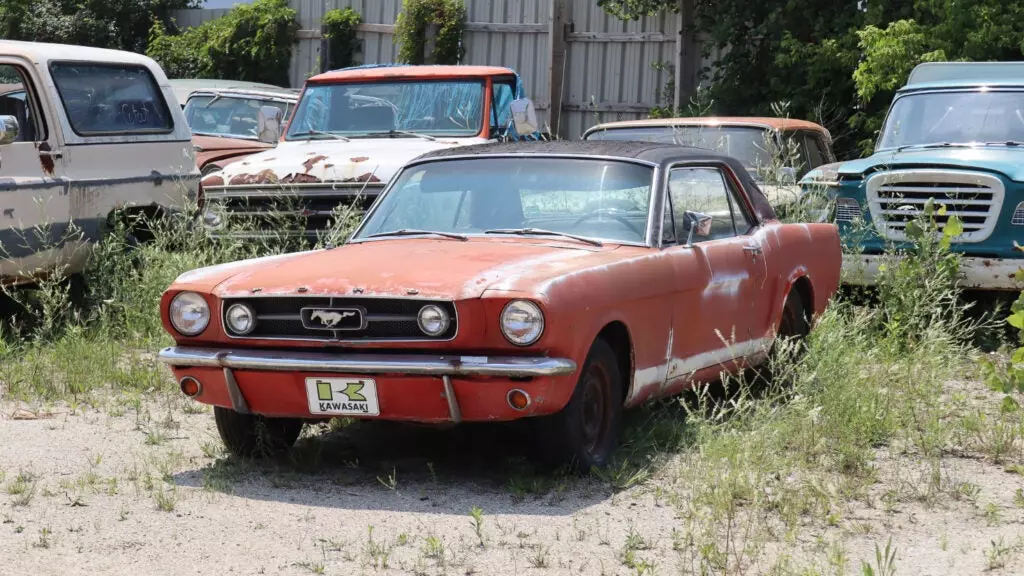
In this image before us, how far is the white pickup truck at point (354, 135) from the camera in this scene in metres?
10.1

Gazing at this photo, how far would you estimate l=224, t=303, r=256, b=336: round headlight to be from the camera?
5879 millimetres

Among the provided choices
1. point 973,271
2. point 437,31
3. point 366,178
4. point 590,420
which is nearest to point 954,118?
point 973,271

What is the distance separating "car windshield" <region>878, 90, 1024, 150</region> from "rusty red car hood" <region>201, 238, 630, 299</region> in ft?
17.1

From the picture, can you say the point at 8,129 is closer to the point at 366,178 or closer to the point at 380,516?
the point at 366,178

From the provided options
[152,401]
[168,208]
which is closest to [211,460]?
[152,401]

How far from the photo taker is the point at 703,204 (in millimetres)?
7258

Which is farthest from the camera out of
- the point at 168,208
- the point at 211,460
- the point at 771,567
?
the point at 168,208

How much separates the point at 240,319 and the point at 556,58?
45.1ft

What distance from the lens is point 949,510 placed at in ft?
18.5

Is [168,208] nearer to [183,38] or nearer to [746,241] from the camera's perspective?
[746,241]

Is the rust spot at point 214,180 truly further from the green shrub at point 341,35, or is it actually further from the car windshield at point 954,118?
the green shrub at point 341,35

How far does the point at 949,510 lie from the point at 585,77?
46.1 ft

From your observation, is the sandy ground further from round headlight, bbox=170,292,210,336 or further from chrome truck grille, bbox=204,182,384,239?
chrome truck grille, bbox=204,182,384,239

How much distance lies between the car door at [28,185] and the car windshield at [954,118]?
19.2ft
